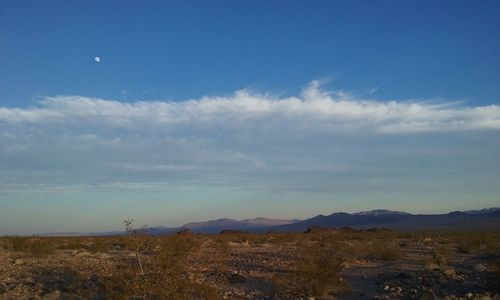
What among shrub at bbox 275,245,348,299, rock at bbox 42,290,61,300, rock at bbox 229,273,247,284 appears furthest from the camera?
rock at bbox 229,273,247,284

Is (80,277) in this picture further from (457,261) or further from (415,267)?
(457,261)

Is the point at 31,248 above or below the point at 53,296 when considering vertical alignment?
above

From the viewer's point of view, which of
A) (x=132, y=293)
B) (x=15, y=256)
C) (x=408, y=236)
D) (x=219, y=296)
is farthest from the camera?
(x=408, y=236)

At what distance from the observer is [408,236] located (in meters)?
54.8

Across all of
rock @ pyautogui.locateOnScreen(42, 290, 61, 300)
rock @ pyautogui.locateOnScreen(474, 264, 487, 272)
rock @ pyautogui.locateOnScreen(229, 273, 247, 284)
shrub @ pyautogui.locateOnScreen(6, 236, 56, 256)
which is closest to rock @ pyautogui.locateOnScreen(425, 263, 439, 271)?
rock @ pyautogui.locateOnScreen(474, 264, 487, 272)

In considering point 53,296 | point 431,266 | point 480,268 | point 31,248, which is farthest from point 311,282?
point 31,248

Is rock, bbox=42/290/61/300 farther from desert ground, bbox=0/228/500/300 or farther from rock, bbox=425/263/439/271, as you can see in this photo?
rock, bbox=425/263/439/271

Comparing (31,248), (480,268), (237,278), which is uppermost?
(31,248)

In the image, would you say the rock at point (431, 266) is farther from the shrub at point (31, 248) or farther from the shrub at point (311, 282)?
the shrub at point (31, 248)

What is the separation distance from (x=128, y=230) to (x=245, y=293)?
4675 millimetres

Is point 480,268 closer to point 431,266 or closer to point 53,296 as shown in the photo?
point 431,266

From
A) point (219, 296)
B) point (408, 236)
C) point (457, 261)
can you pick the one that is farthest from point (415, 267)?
point (408, 236)

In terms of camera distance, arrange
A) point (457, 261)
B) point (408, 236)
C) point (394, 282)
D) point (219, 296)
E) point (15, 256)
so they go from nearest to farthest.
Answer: point (219, 296), point (394, 282), point (457, 261), point (15, 256), point (408, 236)

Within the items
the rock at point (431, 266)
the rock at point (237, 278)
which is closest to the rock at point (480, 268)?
the rock at point (431, 266)
